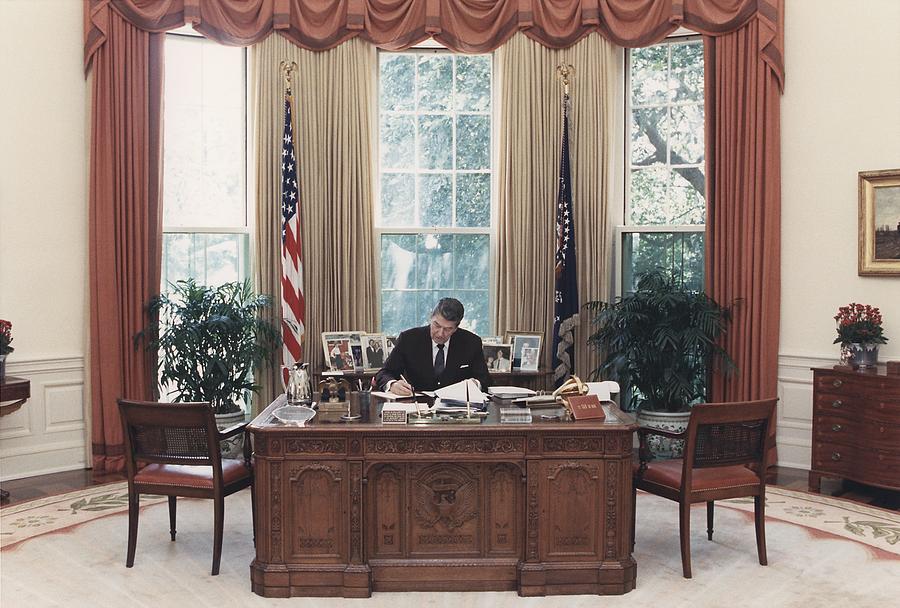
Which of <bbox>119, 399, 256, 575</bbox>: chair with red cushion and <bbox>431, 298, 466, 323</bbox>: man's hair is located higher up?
<bbox>431, 298, 466, 323</bbox>: man's hair

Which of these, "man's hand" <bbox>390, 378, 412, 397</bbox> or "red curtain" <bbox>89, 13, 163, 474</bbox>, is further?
"red curtain" <bbox>89, 13, 163, 474</bbox>

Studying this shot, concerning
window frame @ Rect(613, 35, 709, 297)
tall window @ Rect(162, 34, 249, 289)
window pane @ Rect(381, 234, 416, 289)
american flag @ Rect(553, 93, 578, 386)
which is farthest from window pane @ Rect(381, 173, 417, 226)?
window frame @ Rect(613, 35, 709, 297)

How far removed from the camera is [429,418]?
443cm

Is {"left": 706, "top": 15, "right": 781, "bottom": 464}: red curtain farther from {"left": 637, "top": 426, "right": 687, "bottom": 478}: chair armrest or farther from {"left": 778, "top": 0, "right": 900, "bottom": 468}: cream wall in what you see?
{"left": 637, "top": 426, "right": 687, "bottom": 478}: chair armrest

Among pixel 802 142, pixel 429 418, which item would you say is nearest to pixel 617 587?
pixel 429 418

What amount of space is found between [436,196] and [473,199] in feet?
1.05

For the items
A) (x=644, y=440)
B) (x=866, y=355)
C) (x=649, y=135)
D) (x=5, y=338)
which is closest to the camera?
(x=644, y=440)

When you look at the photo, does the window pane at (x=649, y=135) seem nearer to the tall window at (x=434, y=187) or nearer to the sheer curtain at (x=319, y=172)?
the tall window at (x=434, y=187)

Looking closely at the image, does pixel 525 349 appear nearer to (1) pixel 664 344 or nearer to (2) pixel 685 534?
(1) pixel 664 344

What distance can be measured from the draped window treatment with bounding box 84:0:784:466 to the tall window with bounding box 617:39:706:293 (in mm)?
334

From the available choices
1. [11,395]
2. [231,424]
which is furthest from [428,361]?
[11,395]

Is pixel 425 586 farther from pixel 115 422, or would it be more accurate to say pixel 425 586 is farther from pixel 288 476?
pixel 115 422

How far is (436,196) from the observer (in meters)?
7.69

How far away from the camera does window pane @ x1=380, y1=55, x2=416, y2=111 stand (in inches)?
300
